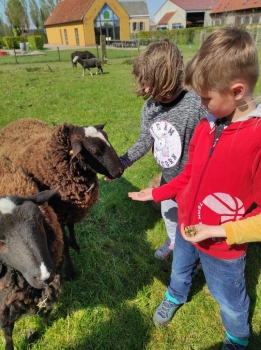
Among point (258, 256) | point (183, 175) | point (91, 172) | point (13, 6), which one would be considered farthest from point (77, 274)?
point (13, 6)

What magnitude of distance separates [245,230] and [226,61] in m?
0.85

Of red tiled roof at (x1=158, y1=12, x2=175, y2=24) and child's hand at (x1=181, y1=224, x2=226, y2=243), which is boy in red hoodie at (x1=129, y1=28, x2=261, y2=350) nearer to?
child's hand at (x1=181, y1=224, x2=226, y2=243)

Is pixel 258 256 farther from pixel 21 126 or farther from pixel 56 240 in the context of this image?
pixel 21 126

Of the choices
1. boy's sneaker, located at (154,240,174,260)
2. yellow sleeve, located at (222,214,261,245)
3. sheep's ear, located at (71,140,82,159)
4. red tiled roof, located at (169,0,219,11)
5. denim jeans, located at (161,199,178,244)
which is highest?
red tiled roof, located at (169,0,219,11)

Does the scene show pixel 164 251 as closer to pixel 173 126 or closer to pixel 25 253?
pixel 173 126

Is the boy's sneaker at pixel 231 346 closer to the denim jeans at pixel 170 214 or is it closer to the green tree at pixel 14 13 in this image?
the denim jeans at pixel 170 214

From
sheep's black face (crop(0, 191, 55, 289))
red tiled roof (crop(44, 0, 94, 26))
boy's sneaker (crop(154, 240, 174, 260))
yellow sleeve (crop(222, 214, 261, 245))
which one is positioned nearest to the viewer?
yellow sleeve (crop(222, 214, 261, 245))

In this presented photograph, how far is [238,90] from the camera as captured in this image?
135cm

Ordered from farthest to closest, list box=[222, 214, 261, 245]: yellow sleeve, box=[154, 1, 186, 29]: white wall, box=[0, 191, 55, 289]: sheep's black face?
box=[154, 1, 186, 29]: white wall
box=[0, 191, 55, 289]: sheep's black face
box=[222, 214, 261, 245]: yellow sleeve

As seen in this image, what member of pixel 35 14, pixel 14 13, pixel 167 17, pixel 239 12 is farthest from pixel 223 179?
pixel 35 14

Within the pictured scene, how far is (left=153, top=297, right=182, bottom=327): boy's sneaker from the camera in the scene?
2.32 metres

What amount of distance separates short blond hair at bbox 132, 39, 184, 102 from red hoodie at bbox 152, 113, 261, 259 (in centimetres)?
54

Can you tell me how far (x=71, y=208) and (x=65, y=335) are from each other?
1.12 meters

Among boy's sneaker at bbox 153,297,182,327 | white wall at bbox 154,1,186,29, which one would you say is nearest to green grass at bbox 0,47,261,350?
boy's sneaker at bbox 153,297,182,327
